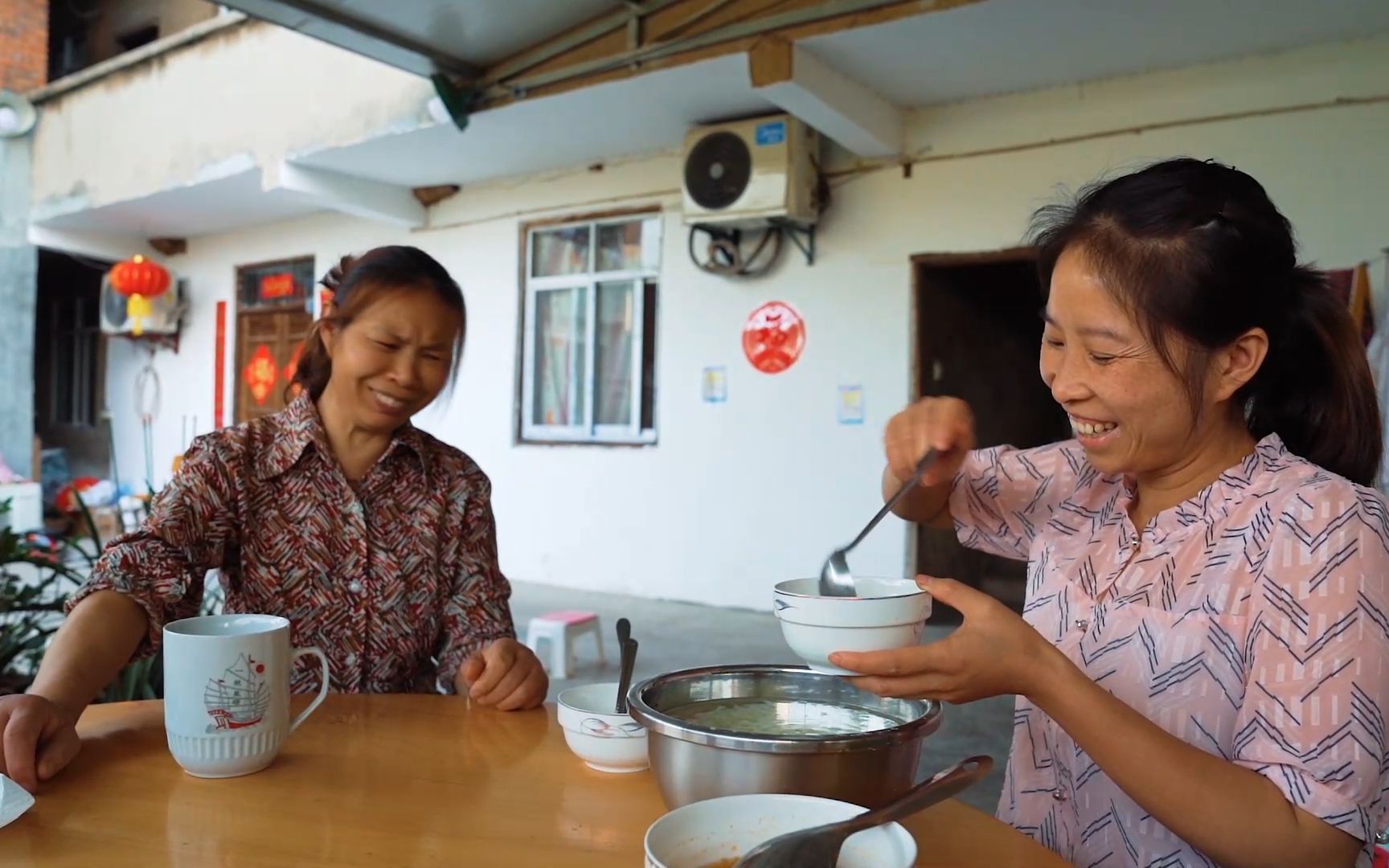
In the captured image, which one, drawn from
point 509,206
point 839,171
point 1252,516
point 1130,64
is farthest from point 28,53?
point 1252,516

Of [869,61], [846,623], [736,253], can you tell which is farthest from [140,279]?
[846,623]

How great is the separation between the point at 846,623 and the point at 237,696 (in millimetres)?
646

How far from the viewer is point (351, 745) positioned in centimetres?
117

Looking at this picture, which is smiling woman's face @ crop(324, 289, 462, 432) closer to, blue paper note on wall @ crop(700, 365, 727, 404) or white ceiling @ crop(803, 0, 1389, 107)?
white ceiling @ crop(803, 0, 1389, 107)

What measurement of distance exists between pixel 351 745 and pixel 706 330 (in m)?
4.51

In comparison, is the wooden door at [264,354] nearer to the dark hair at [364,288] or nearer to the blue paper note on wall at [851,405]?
the blue paper note on wall at [851,405]

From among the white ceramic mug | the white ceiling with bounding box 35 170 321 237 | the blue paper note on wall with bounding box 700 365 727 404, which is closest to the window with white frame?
the blue paper note on wall with bounding box 700 365 727 404

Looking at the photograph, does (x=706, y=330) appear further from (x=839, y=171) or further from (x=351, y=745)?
(x=351, y=745)

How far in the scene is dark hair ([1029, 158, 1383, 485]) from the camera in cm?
101

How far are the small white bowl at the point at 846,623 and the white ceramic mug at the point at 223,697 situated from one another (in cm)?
56

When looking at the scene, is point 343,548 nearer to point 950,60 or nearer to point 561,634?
point 561,634

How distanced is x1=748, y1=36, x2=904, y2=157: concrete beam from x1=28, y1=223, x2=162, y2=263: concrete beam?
713 cm

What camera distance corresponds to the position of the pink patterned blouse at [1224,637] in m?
0.87

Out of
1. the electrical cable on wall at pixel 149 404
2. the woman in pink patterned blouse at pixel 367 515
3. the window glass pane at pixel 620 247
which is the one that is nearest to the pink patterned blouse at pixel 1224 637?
the woman in pink patterned blouse at pixel 367 515
